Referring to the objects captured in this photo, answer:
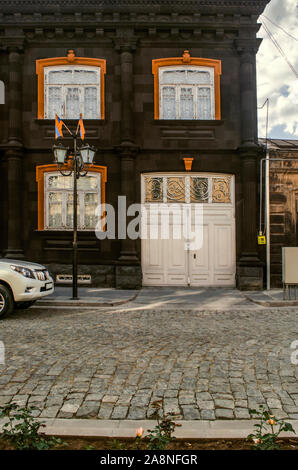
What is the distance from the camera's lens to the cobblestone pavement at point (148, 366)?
3.49 m

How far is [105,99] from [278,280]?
28.9 ft

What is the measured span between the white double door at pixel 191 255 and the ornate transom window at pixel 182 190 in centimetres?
52

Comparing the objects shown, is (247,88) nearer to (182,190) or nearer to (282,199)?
(282,199)

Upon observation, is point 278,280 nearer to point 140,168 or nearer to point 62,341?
point 140,168

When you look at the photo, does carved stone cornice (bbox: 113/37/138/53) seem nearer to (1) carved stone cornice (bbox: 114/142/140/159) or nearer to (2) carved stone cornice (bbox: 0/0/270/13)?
(2) carved stone cornice (bbox: 0/0/270/13)

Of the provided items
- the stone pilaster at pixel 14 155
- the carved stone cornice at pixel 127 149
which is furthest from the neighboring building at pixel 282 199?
the stone pilaster at pixel 14 155

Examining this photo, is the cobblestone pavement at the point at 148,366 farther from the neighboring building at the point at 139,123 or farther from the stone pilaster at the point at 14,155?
the stone pilaster at the point at 14,155

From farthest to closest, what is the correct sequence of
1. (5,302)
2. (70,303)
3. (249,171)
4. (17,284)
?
(249,171) → (70,303) → (17,284) → (5,302)

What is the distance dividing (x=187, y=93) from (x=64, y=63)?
457 cm

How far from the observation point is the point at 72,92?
1284 cm

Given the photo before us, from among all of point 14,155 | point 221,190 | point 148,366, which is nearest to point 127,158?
point 221,190

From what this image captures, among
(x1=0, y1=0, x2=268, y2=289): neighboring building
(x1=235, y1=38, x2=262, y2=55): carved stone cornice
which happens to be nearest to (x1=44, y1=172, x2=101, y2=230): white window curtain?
(x1=0, y1=0, x2=268, y2=289): neighboring building
